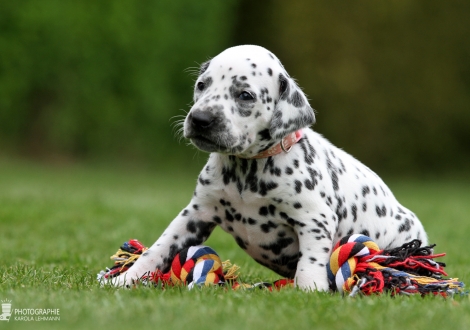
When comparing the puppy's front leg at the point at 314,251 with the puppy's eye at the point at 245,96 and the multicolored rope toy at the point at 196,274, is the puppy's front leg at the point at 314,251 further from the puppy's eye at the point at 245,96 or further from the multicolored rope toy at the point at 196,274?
the puppy's eye at the point at 245,96

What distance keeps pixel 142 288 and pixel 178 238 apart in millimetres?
749

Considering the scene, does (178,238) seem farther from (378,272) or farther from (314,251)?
(378,272)

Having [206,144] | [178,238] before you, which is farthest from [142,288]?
[206,144]

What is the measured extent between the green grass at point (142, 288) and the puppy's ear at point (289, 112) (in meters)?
1.04

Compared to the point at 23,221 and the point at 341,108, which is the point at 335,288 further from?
the point at 341,108

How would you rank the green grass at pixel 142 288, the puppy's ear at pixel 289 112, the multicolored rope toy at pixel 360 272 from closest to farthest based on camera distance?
the green grass at pixel 142 288 < the multicolored rope toy at pixel 360 272 < the puppy's ear at pixel 289 112

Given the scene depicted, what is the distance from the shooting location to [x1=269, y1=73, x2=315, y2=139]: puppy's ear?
4848mm

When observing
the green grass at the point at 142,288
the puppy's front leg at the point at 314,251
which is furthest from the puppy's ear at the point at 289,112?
the green grass at the point at 142,288

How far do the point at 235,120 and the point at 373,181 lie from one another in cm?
138

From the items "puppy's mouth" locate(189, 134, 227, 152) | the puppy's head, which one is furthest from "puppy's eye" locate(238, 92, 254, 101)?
"puppy's mouth" locate(189, 134, 227, 152)

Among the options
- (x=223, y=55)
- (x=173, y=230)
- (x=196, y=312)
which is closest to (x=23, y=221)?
(x=173, y=230)

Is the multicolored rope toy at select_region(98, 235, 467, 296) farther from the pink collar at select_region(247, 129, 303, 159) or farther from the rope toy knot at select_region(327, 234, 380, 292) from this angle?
the pink collar at select_region(247, 129, 303, 159)

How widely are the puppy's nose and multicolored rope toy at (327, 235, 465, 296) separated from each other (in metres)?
1.15

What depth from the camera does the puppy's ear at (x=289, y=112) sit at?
4.85m
